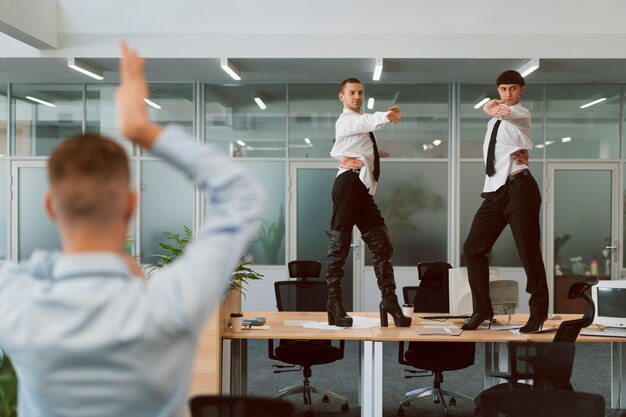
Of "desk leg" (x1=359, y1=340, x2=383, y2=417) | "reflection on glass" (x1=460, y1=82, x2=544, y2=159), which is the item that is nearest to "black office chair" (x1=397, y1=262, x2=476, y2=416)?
"desk leg" (x1=359, y1=340, x2=383, y2=417)

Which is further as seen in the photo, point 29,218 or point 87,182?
point 29,218

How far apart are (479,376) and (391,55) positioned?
3.45 m

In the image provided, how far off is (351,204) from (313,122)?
481 cm

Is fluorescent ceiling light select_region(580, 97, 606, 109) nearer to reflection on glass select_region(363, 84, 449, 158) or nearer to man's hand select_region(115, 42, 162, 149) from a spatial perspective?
reflection on glass select_region(363, 84, 449, 158)

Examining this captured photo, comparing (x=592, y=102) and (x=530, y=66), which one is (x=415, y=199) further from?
(x=592, y=102)

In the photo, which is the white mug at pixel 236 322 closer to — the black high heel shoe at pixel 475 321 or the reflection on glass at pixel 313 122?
the black high heel shoe at pixel 475 321

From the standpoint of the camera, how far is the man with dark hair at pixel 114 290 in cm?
109

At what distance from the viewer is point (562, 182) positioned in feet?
31.2

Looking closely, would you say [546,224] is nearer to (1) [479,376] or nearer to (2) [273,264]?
(1) [479,376]

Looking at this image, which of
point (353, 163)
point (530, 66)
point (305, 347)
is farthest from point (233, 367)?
point (530, 66)

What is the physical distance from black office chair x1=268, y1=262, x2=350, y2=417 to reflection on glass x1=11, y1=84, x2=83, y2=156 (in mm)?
4706

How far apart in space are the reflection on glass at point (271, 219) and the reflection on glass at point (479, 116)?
2.41 meters

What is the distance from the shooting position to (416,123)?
31.4ft

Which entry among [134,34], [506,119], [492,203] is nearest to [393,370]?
[492,203]
